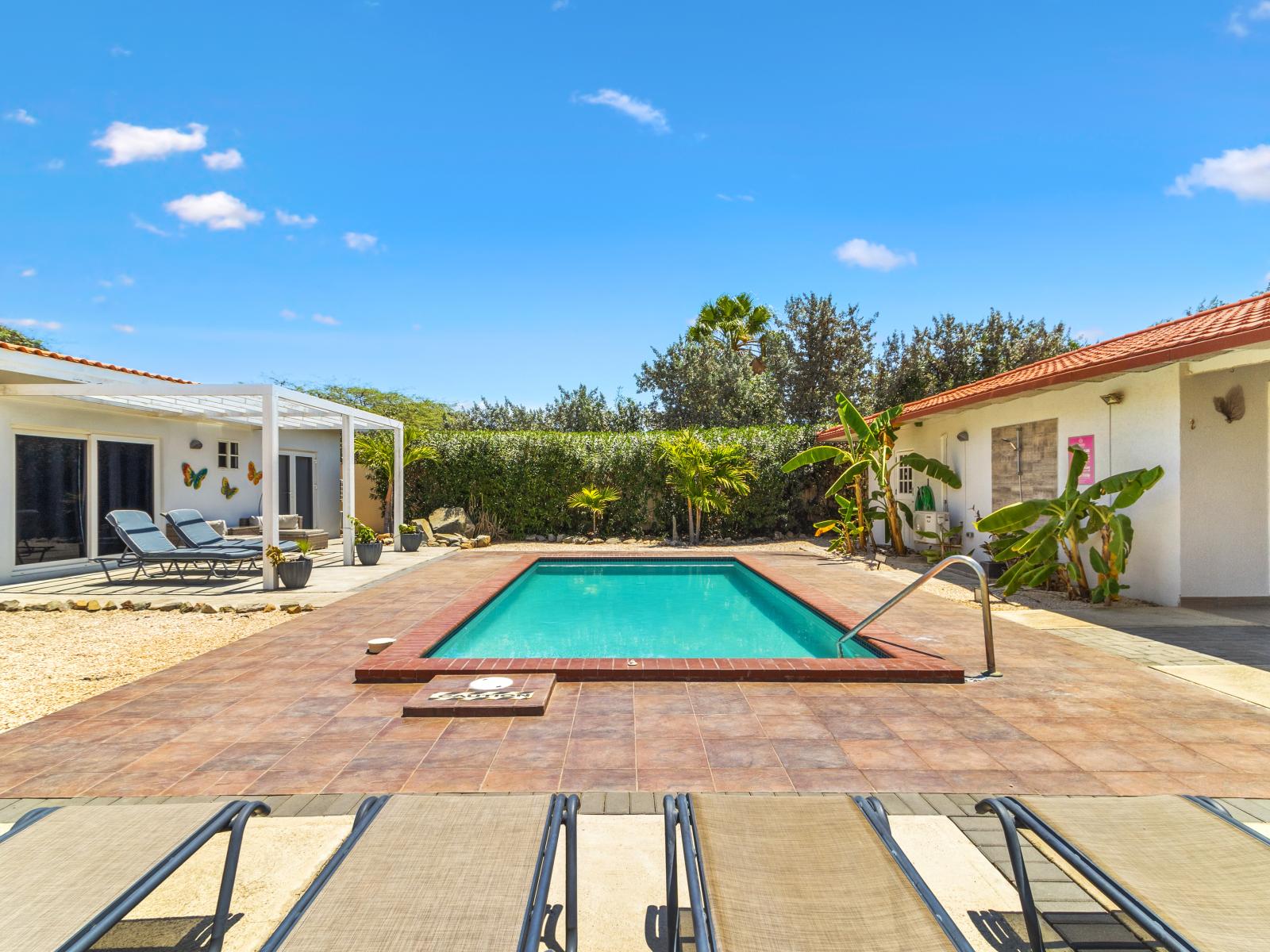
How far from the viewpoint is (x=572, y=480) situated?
19.1m

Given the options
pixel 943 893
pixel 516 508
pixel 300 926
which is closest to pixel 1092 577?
pixel 943 893

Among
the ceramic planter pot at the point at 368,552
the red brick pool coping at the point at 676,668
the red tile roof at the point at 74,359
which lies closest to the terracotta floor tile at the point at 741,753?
the red brick pool coping at the point at 676,668

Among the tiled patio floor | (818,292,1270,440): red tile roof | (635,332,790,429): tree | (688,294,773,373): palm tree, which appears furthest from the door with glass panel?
(688,294,773,373): palm tree

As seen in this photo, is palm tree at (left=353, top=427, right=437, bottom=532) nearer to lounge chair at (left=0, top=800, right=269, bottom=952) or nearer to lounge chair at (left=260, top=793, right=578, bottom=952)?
lounge chair at (left=0, top=800, right=269, bottom=952)

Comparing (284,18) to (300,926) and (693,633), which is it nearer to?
(693,633)

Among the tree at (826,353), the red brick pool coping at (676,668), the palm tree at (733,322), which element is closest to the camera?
the red brick pool coping at (676,668)

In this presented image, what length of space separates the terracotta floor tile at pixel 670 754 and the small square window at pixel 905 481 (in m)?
13.9

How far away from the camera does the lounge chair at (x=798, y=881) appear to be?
199 cm

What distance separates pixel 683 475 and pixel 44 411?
1352cm

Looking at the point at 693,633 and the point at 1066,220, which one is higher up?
the point at 1066,220

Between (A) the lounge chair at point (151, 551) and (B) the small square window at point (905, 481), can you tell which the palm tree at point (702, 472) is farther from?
(A) the lounge chair at point (151, 551)

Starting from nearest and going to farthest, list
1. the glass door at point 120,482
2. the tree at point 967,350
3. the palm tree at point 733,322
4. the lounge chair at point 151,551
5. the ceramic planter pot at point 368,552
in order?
the lounge chair at point 151,551 < the glass door at point 120,482 < the ceramic planter pot at point 368,552 < the tree at point 967,350 < the palm tree at point 733,322

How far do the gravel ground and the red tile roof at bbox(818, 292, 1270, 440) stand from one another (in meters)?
11.2

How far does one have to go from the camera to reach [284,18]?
42.4ft
